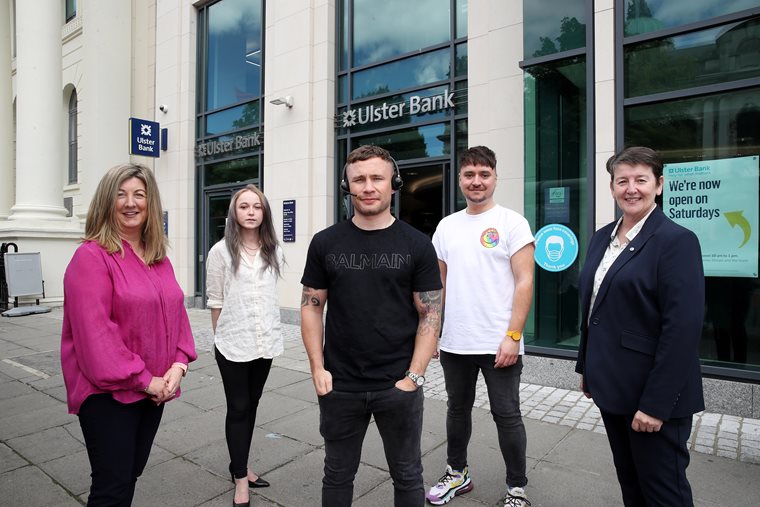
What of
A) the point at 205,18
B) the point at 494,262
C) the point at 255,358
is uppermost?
the point at 205,18

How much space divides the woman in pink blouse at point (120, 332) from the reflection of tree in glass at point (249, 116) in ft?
29.6

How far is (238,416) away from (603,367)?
2.13 metres

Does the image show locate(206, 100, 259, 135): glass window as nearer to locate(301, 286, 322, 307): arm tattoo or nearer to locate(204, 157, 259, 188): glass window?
locate(204, 157, 259, 188): glass window

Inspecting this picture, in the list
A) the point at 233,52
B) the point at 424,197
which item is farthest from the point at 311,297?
the point at 233,52

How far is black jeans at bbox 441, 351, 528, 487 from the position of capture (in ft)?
9.73

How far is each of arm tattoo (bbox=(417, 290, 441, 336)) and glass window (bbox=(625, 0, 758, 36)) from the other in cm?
471

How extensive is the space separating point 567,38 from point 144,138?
32.9 ft

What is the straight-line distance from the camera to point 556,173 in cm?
602

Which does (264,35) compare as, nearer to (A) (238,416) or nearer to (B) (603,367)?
(A) (238,416)

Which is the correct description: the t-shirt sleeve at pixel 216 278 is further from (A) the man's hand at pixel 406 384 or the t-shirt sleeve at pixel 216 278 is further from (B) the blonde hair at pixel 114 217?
(A) the man's hand at pixel 406 384

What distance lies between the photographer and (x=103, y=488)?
2131mm

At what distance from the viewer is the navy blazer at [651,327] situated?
2068 mm

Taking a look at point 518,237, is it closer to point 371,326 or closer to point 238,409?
point 371,326

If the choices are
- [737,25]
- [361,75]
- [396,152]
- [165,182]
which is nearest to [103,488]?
[737,25]
